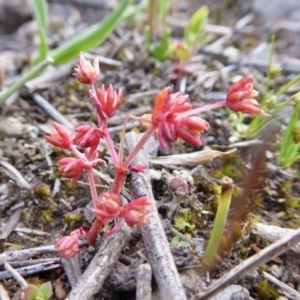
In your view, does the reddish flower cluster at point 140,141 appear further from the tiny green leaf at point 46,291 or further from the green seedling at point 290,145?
the green seedling at point 290,145

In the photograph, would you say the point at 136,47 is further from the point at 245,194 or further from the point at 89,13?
the point at 245,194

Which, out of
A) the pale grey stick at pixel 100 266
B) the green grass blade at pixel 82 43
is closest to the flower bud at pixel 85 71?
the pale grey stick at pixel 100 266

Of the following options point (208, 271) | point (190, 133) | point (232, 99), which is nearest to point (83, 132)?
point (190, 133)

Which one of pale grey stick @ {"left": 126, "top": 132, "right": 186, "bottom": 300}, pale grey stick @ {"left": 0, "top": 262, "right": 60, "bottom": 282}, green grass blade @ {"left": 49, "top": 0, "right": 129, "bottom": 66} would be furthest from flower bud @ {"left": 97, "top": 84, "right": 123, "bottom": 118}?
green grass blade @ {"left": 49, "top": 0, "right": 129, "bottom": 66}

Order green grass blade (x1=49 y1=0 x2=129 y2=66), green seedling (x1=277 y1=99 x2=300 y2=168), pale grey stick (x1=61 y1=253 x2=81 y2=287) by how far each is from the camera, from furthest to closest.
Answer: green grass blade (x1=49 y1=0 x2=129 y2=66) → green seedling (x1=277 y1=99 x2=300 y2=168) → pale grey stick (x1=61 y1=253 x2=81 y2=287)

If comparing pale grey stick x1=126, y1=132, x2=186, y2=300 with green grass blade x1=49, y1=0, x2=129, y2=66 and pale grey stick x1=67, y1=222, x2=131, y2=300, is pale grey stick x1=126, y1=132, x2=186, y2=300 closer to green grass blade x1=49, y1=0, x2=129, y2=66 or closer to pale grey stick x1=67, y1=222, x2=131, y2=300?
pale grey stick x1=67, y1=222, x2=131, y2=300

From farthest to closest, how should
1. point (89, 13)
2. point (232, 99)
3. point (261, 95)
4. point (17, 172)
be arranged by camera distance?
point (89, 13), point (261, 95), point (17, 172), point (232, 99)
